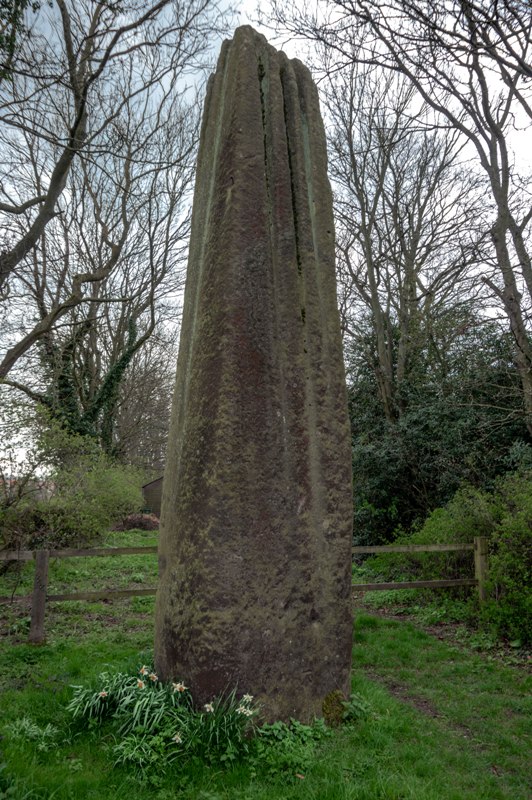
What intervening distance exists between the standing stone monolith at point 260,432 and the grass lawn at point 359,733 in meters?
0.54

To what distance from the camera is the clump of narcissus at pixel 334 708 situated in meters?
3.98

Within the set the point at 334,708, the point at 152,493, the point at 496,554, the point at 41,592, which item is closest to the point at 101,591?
the point at 41,592

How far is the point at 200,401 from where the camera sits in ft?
13.6

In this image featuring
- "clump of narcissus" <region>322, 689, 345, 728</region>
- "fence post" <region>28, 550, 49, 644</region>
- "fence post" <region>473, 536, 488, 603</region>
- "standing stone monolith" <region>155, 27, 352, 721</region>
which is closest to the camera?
"standing stone monolith" <region>155, 27, 352, 721</region>

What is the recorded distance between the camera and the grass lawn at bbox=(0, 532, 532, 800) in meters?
3.13

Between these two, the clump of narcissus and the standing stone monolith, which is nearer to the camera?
the standing stone monolith

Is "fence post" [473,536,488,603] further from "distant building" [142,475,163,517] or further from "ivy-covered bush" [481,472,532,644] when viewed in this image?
"distant building" [142,475,163,517]

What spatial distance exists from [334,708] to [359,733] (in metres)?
0.25

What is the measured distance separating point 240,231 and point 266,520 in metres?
2.15

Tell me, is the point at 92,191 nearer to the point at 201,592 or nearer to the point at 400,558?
the point at 400,558

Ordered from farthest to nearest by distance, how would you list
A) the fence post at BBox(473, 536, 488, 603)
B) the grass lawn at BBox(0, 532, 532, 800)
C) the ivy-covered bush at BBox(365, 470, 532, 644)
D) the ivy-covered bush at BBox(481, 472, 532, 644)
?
1. the fence post at BBox(473, 536, 488, 603)
2. the ivy-covered bush at BBox(365, 470, 532, 644)
3. the ivy-covered bush at BBox(481, 472, 532, 644)
4. the grass lawn at BBox(0, 532, 532, 800)

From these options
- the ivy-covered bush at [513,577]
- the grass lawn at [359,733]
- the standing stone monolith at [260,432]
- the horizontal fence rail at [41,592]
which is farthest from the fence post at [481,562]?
the horizontal fence rail at [41,592]

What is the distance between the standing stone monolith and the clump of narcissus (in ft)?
0.20

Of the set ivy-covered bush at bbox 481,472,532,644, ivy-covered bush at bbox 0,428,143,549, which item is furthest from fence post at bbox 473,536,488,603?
ivy-covered bush at bbox 0,428,143,549
